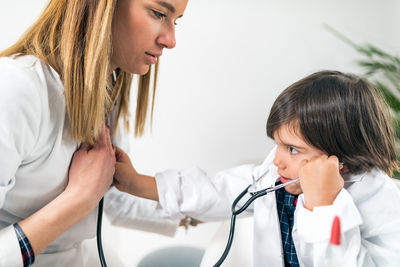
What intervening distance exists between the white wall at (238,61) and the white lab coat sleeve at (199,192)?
0.44 m

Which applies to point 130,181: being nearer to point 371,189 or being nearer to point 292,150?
point 292,150

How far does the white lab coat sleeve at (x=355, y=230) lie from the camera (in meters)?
0.74

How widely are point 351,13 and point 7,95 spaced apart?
1302 millimetres

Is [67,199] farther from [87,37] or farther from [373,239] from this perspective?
[373,239]

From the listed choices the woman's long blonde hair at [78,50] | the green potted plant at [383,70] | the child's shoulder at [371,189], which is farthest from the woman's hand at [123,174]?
the green potted plant at [383,70]

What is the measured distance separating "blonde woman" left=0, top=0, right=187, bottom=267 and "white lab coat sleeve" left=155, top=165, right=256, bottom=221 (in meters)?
0.22

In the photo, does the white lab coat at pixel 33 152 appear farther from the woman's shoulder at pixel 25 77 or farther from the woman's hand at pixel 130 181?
the woman's hand at pixel 130 181

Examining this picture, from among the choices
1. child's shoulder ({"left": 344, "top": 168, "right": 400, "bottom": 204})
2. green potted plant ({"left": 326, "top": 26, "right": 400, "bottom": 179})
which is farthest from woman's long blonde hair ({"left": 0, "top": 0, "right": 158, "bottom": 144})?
green potted plant ({"left": 326, "top": 26, "right": 400, "bottom": 179})

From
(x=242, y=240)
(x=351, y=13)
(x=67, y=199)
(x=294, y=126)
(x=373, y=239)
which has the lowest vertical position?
(x=242, y=240)

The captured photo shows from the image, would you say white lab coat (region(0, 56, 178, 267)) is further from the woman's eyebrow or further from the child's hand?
the child's hand

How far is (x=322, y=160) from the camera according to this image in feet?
2.60

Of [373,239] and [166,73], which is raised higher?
[166,73]

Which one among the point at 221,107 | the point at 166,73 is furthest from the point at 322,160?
the point at 166,73

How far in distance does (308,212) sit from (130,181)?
478 mm
